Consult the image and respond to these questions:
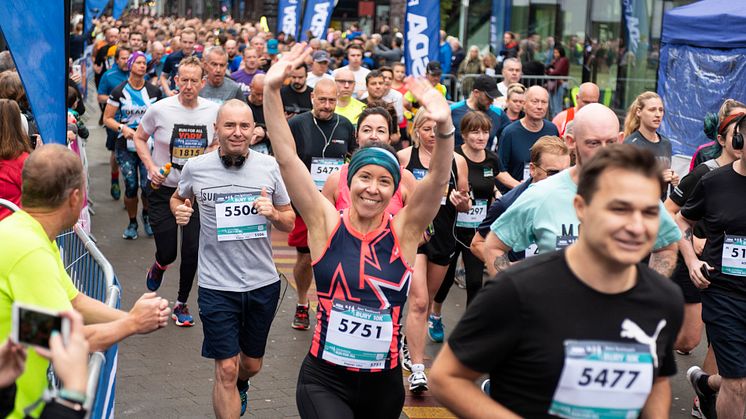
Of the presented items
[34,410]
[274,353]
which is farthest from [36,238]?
[274,353]

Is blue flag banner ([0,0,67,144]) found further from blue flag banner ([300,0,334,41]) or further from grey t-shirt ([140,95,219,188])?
blue flag banner ([300,0,334,41])

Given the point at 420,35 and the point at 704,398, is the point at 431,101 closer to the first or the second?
the point at 704,398

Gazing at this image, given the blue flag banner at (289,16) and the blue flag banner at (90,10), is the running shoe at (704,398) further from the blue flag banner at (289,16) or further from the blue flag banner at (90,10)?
the blue flag banner at (289,16)

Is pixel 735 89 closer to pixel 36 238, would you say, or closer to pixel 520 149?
pixel 520 149

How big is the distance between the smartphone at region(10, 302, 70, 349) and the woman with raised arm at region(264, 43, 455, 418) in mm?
1806

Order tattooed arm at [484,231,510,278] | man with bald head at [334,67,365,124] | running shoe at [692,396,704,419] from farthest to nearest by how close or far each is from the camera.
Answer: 1. man with bald head at [334,67,365,124]
2. running shoe at [692,396,704,419]
3. tattooed arm at [484,231,510,278]

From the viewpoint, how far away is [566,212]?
4609mm

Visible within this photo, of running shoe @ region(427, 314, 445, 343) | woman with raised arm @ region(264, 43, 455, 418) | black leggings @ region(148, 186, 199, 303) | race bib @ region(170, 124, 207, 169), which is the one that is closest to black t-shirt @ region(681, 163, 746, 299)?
woman with raised arm @ region(264, 43, 455, 418)

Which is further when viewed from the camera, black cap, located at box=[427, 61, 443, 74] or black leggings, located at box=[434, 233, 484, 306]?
black cap, located at box=[427, 61, 443, 74]

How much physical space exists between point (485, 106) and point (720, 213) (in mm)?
4806

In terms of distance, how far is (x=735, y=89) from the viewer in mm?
12633

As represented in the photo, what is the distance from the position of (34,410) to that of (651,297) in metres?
1.84

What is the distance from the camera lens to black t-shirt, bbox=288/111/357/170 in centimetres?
874

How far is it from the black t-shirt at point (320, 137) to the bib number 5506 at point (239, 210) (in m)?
2.76
